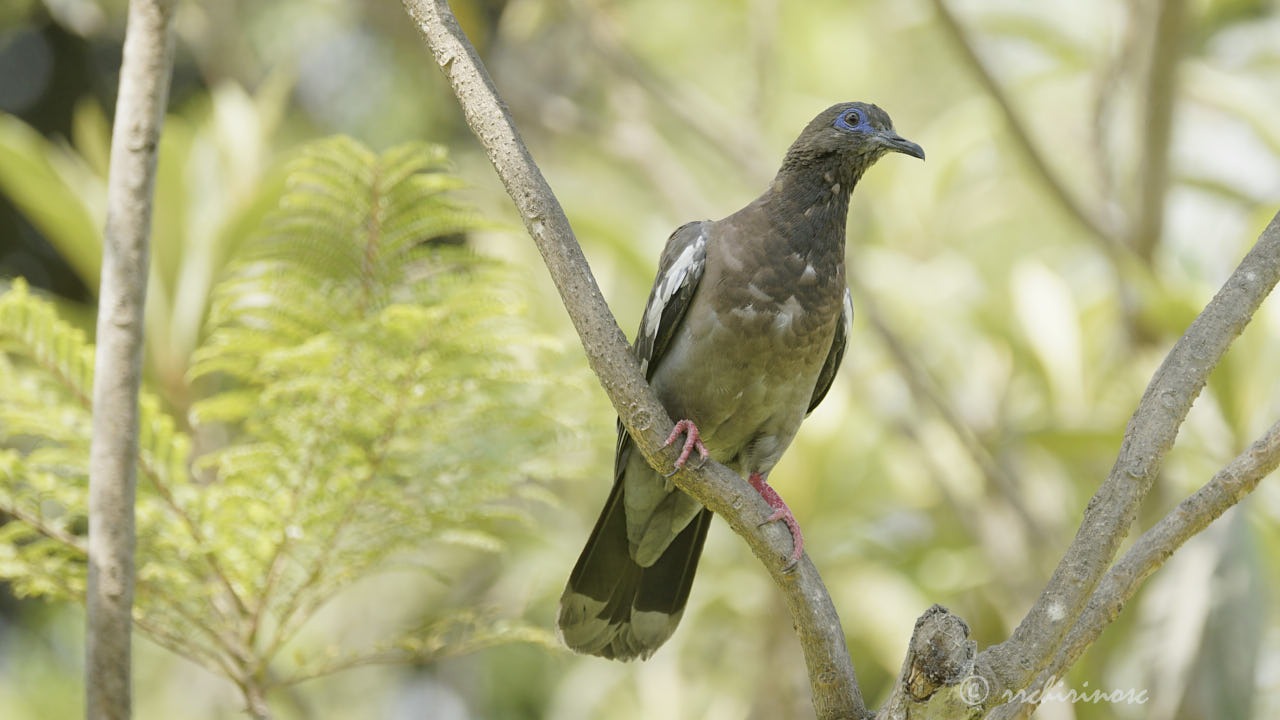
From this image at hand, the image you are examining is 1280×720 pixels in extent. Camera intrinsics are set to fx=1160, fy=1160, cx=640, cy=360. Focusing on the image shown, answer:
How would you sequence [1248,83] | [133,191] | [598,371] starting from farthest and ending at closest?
[1248,83]
[133,191]
[598,371]

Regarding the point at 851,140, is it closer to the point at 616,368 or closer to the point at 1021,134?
the point at 616,368

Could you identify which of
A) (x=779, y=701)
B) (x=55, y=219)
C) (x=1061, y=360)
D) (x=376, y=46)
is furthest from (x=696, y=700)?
(x=376, y=46)

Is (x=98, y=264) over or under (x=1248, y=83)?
under

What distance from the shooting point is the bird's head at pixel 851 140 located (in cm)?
380

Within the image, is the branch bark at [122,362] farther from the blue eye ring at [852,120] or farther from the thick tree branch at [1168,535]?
the thick tree branch at [1168,535]

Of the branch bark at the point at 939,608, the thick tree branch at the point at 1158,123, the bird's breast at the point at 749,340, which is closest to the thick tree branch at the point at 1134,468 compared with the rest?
the branch bark at the point at 939,608

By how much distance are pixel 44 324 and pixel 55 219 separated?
193cm

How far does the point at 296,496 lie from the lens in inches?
133

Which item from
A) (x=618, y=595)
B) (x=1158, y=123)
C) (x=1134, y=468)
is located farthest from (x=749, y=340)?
(x=1158, y=123)

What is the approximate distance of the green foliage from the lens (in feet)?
10.8

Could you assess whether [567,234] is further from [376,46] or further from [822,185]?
[376,46]

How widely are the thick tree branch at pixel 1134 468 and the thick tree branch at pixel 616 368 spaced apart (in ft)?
1.32

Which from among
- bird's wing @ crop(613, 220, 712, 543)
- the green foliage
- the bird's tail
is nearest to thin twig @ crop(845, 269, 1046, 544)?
bird's wing @ crop(613, 220, 712, 543)

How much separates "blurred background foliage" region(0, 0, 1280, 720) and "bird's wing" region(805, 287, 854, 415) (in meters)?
0.85
